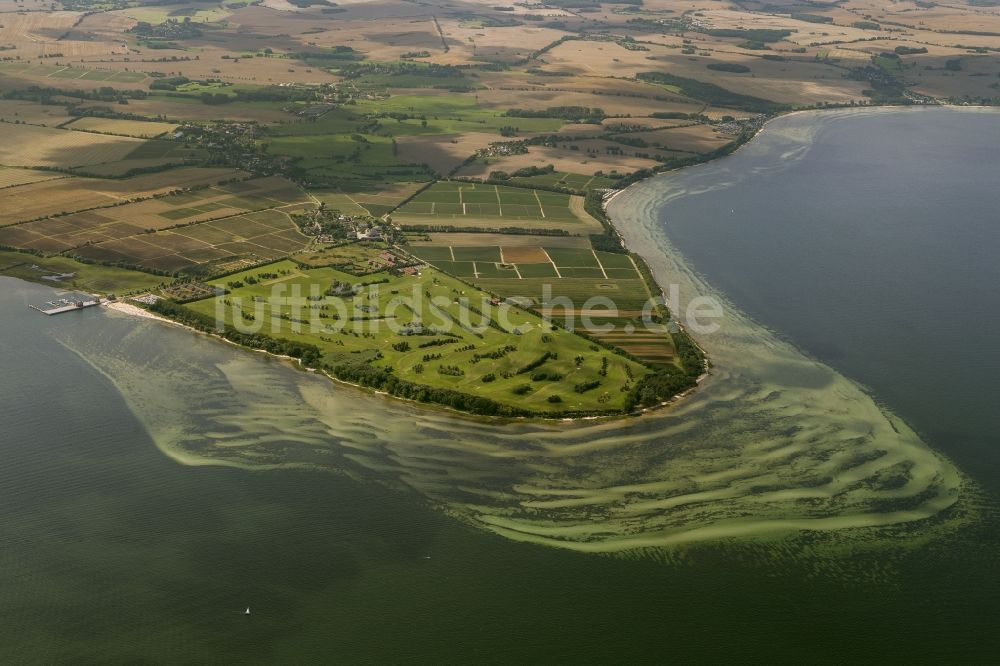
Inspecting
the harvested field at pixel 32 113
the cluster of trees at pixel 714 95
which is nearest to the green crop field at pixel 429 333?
the harvested field at pixel 32 113

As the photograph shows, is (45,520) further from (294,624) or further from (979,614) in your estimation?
(979,614)

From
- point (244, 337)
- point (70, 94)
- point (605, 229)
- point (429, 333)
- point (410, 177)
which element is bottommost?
point (244, 337)

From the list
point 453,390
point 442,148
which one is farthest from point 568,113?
point 453,390

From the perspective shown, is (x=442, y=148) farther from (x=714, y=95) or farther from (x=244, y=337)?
(x=244, y=337)

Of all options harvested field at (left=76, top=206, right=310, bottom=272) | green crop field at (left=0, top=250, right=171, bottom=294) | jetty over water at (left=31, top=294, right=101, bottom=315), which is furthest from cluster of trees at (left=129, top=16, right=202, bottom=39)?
jetty over water at (left=31, top=294, right=101, bottom=315)

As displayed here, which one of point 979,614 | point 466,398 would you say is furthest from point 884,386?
point 466,398

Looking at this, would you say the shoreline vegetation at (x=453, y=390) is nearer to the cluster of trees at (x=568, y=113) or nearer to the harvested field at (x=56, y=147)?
the harvested field at (x=56, y=147)
